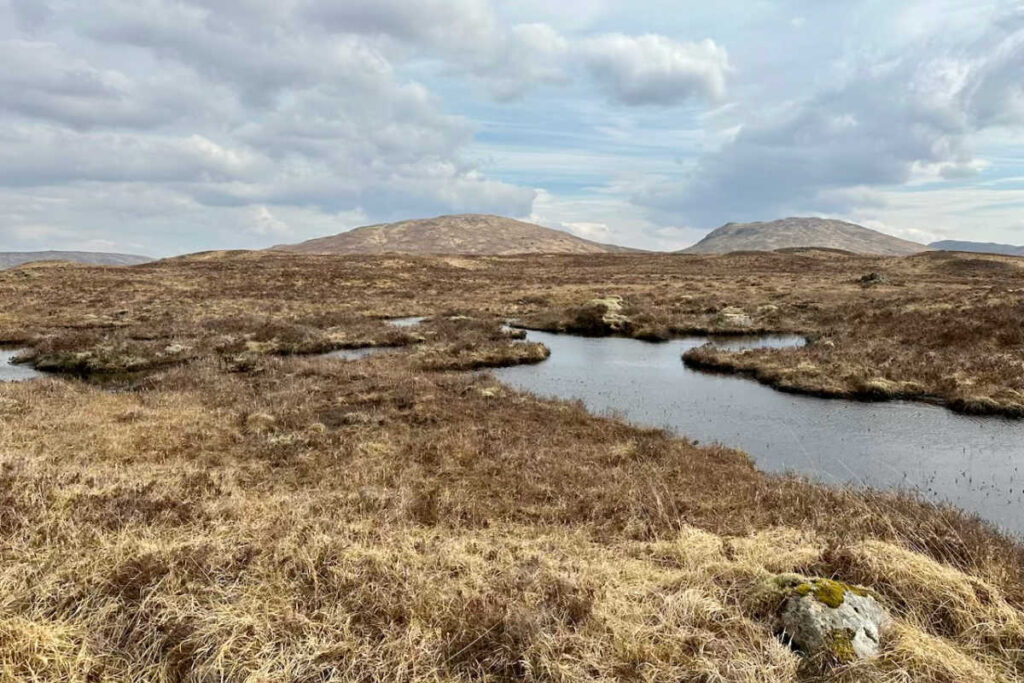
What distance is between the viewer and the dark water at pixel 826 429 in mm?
14406

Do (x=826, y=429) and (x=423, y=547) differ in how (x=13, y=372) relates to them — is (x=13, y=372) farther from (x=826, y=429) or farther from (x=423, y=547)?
(x=826, y=429)

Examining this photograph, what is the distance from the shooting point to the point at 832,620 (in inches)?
232

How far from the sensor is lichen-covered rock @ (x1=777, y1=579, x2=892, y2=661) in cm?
568

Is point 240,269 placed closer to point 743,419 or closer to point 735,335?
point 735,335

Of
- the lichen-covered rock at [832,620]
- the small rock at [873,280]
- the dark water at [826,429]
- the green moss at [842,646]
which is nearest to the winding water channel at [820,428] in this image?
the dark water at [826,429]

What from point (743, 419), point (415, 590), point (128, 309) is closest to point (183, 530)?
point (415, 590)

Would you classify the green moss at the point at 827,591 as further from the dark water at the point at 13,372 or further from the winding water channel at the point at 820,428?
the dark water at the point at 13,372

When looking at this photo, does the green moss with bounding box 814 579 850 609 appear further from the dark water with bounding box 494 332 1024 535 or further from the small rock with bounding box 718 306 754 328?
the small rock with bounding box 718 306 754 328

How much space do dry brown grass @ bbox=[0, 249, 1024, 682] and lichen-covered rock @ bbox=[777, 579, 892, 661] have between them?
20 cm

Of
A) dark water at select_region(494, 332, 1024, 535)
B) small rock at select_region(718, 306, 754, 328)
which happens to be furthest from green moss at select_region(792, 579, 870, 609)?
small rock at select_region(718, 306, 754, 328)

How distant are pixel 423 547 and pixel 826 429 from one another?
16.1 metres

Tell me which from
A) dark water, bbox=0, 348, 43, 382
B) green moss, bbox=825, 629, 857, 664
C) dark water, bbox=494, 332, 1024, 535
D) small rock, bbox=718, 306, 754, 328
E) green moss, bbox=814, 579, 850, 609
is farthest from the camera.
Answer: small rock, bbox=718, 306, 754, 328

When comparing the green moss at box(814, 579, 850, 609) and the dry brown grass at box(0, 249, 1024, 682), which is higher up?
the green moss at box(814, 579, 850, 609)

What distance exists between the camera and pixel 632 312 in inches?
1794
